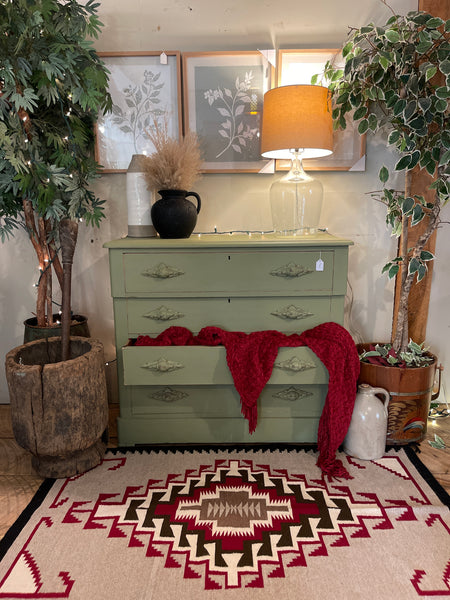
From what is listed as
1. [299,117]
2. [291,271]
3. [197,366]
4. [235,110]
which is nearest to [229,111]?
[235,110]

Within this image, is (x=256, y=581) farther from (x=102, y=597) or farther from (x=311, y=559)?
(x=102, y=597)

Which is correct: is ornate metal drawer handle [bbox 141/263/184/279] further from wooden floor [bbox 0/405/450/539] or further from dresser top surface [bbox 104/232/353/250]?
wooden floor [bbox 0/405/450/539]

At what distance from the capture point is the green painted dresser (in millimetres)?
1685

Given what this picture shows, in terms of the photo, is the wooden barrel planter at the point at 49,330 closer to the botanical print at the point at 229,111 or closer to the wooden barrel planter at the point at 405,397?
the botanical print at the point at 229,111

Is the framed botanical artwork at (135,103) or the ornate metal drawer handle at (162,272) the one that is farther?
the framed botanical artwork at (135,103)

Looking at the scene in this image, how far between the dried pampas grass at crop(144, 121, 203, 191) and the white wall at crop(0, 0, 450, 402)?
301mm

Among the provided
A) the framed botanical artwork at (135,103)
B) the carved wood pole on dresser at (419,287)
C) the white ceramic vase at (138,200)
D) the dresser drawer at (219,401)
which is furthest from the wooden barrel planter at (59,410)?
the carved wood pole on dresser at (419,287)

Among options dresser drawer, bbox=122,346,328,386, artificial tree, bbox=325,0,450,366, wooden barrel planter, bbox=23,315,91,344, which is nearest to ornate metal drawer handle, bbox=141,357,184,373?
dresser drawer, bbox=122,346,328,386

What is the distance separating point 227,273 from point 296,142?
66 cm

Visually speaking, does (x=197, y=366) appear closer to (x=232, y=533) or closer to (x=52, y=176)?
(x=232, y=533)

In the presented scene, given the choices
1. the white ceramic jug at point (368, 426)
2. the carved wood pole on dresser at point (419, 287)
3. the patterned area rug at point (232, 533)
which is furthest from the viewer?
the carved wood pole on dresser at point (419, 287)

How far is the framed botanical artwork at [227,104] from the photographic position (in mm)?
1985

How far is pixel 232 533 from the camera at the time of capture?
4.34ft

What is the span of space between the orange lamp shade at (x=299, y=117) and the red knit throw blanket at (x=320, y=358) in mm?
826
